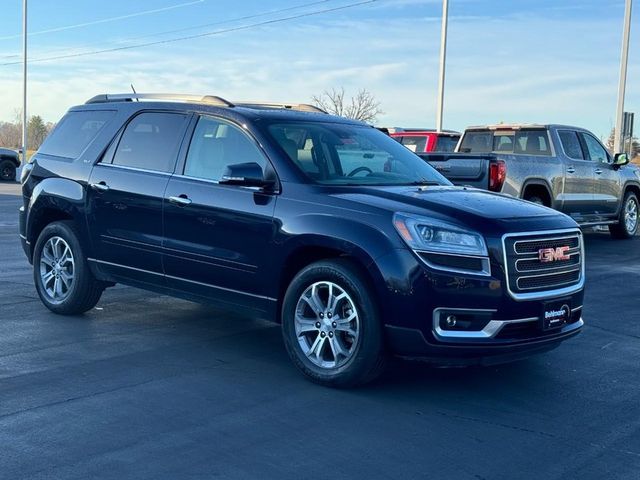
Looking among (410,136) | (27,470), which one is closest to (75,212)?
(27,470)

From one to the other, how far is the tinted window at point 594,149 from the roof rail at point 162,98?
983 centimetres

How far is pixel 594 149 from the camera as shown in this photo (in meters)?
15.1

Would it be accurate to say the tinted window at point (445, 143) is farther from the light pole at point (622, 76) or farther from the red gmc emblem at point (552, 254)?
the red gmc emblem at point (552, 254)

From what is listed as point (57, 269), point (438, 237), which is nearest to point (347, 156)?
point (438, 237)

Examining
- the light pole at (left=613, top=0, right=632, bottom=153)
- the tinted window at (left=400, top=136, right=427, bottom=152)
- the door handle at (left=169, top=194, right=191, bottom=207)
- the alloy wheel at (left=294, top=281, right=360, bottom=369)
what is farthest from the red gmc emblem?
the light pole at (left=613, top=0, right=632, bottom=153)

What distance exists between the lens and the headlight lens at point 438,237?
5.23 m

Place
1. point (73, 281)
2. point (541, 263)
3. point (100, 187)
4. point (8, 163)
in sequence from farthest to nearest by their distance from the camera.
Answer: point (8, 163) → point (73, 281) → point (100, 187) → point (541, 263)

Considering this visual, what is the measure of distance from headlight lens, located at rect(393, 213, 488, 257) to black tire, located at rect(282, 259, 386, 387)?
433 millimetres

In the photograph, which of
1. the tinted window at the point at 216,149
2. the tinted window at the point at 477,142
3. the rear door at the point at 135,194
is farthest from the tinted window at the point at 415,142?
the tinted window at the point at 216,149

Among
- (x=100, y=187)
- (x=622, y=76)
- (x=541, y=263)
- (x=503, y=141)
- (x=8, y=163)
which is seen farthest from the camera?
(x=8, y=163)

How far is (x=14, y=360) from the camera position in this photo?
6.05 m

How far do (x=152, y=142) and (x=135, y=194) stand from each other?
0.48 metres

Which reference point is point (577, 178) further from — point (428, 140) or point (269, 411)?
point (269, 411)

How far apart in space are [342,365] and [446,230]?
112 centimetres
